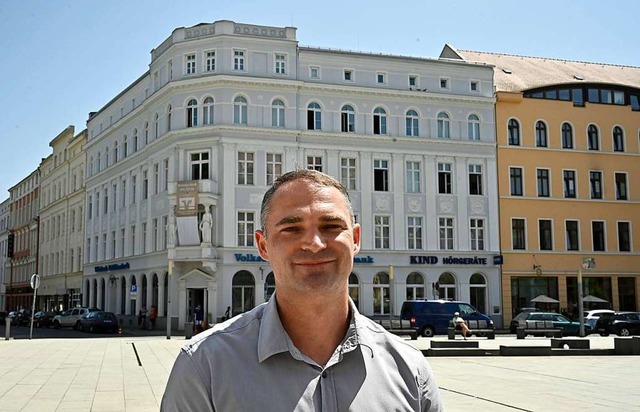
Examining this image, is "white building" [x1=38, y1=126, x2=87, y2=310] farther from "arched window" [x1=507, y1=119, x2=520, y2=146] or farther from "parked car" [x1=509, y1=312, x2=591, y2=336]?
"parked car" [x1=509, y1=312, x2=591, y2=336]

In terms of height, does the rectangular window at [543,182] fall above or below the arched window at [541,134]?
below

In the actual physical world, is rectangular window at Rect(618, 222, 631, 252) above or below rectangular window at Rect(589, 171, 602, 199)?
below

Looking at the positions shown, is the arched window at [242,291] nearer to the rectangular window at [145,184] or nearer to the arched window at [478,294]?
the rectangular window at [145,184]

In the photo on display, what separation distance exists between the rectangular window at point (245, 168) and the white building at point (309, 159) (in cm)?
6

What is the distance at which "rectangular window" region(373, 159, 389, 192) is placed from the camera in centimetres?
4803

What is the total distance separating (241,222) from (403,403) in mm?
42777

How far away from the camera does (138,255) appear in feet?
168

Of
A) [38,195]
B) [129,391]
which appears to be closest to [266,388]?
[129,391]

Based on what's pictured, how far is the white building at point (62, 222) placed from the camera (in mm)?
68062

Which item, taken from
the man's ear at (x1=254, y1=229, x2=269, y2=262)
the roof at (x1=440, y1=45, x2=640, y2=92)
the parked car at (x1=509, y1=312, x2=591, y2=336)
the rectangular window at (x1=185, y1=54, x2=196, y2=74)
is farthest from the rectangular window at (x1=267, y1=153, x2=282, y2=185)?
the man's ear at (x1=254, y1=229, x2=269, y2=262)

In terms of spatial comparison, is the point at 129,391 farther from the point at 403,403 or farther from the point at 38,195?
the point at 38,195

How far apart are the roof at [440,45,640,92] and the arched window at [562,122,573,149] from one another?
10.5ft

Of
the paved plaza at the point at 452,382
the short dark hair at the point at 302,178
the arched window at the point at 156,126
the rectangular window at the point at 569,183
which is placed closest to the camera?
the short dark hair at the point at 302,178

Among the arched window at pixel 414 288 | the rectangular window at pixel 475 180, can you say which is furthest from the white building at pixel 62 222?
the rectangular window at pixel 475 180
